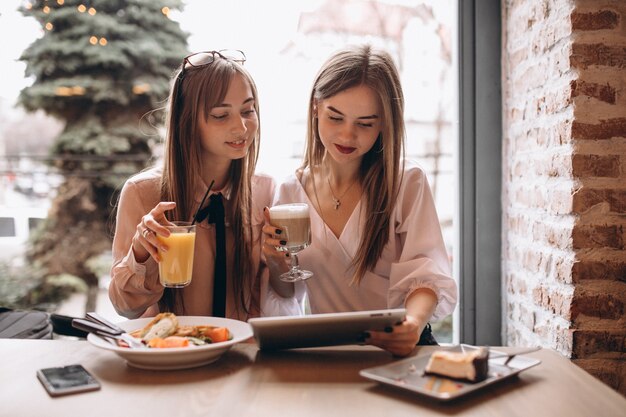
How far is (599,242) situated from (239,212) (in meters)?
1.25

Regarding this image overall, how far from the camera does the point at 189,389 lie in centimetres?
132

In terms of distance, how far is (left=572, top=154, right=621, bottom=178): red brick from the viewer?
6.87ft

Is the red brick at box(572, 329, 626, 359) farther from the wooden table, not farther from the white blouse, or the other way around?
the wooden table

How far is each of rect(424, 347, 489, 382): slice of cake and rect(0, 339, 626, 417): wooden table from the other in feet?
0.14

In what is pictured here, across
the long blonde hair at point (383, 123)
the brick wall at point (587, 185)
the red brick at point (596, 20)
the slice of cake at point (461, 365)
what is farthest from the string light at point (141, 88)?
the slice of cake at point (461, 365)

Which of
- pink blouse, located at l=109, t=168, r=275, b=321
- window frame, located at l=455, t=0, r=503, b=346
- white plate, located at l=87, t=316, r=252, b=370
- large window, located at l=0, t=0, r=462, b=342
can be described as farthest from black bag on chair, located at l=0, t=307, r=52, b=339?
window frame, located at l=455, t=0, r=503, b=346

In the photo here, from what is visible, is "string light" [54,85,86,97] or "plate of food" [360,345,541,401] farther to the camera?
"string light" [54,85,86,97]

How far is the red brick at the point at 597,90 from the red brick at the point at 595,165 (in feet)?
0.63

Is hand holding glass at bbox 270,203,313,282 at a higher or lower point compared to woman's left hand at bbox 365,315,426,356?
higher

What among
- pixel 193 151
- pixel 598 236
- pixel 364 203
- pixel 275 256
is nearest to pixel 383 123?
pixel 364 203

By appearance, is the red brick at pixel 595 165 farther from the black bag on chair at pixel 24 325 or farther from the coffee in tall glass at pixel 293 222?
the black bag on chair at pixel 24 325

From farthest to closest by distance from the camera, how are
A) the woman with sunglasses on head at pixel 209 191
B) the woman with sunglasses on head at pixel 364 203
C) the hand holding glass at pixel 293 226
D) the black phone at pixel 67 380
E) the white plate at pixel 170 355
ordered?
the woman with sunglasses on head at pixel 209 191 < the woman with sunglasses on head at pixel 364 203 < the hand holding glass at pixel 293 226 < the white plate at pixel 170 355 < the black phone at pixel 67 380

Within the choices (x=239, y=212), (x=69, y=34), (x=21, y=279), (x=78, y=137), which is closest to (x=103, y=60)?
(x=69, y=34)

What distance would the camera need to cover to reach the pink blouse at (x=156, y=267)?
2.08m
